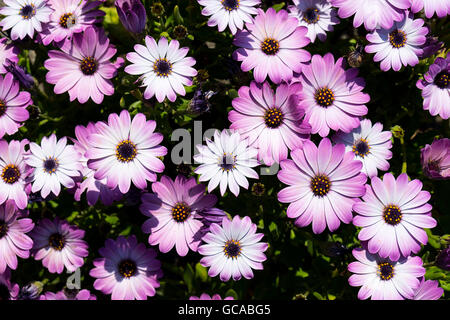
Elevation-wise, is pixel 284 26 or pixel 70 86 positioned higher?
pixel 284 26

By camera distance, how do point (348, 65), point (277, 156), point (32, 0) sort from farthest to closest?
point (348, 65) → point (32, 0) → point (277, 156)

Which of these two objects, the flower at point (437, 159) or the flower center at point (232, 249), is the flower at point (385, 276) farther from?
the flower center at point (232, 249)

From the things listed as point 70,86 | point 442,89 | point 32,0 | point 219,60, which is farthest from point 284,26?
point 32,0

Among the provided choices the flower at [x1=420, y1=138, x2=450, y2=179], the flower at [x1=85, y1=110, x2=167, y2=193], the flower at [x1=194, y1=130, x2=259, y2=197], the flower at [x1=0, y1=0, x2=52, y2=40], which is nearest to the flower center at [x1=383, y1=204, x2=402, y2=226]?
the flower at [x1=420, y1=138, x2=450, y2=179]

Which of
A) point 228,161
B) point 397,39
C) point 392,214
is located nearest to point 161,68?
point 228,161

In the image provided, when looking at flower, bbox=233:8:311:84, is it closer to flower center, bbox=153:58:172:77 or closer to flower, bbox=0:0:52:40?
flower center, bbox=153:58:172:77

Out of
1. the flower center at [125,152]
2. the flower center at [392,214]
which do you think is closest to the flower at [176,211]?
the flower center at [125,152]
